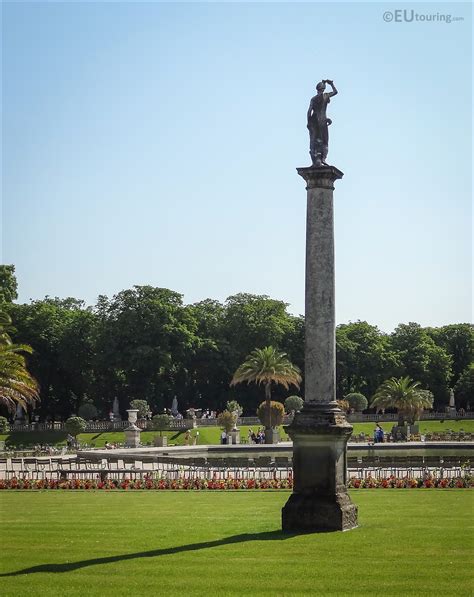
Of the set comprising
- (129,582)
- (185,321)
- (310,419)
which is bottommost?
(129,582)

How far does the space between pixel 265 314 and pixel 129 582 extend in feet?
298

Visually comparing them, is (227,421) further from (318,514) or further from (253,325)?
(318,514)

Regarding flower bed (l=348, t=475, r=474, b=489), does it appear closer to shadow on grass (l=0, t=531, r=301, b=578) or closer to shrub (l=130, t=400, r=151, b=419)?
shadow on grass (l=0, t=531, r=301, b=578)

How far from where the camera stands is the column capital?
23.0 meters

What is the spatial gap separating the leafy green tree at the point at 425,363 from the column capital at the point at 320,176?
87822 mm

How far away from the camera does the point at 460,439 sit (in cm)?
7169

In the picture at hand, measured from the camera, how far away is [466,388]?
11025 cm

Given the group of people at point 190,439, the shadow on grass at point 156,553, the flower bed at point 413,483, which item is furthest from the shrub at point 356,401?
the shadow on grass at point 156,553

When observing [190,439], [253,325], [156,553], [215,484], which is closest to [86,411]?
[190,439]

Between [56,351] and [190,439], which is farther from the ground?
[56,351]

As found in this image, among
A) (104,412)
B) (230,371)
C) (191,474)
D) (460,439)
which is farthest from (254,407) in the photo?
(191,474)

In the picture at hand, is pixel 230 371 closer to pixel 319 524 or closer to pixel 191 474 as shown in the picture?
pixel 191 474

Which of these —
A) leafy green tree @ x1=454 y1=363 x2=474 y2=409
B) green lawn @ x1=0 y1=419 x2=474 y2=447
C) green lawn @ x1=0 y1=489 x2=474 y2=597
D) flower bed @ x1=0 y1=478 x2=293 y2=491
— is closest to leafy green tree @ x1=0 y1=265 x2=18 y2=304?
green lawn @ x1=0 y1=419 x2=474 y2=447

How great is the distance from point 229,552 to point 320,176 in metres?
8.12
